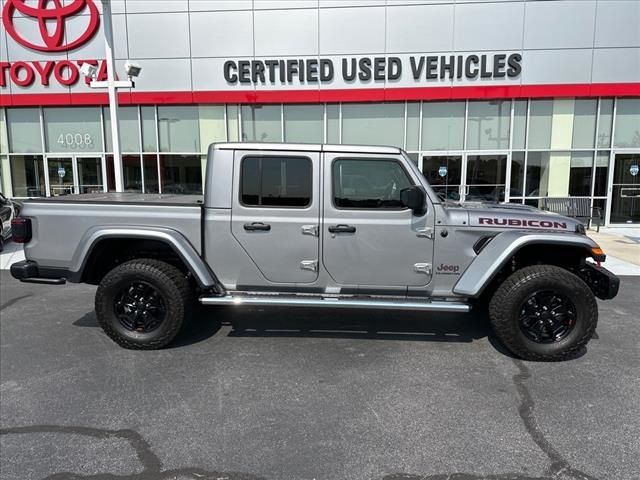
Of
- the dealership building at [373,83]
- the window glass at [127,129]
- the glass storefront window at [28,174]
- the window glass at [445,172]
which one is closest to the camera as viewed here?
the dealership building at [373,83]

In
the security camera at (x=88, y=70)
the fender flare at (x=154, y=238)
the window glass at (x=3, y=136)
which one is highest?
the security camera at (x=88, y=70)

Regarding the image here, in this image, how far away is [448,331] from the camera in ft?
16.6

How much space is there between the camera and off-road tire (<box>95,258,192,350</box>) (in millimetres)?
4406

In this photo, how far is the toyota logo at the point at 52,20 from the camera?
14148 mm

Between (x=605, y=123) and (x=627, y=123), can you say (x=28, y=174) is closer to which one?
(x=605, y=123)

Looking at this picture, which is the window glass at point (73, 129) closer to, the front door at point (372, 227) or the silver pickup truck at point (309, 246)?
the silver pickup truck at point (309, 246)

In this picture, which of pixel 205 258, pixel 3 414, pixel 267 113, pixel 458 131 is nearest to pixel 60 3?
pixel 267 113

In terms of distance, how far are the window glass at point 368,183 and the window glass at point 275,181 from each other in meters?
0.32

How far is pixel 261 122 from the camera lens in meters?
14.5

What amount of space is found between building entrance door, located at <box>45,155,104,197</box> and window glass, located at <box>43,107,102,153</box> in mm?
347

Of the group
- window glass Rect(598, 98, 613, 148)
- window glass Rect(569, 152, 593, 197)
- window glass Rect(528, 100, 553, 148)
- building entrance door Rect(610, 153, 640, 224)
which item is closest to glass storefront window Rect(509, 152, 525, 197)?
window glass Rect(528, 100, 553, 148)

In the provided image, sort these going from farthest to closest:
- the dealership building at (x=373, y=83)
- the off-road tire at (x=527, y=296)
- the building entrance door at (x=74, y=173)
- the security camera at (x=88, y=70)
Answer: the building entrance door at (x=74, y=173) → the dealership building at (x=373, y=83) → the security camera at (x=88, y=70) → the off-road tire at (x=527, y=296)

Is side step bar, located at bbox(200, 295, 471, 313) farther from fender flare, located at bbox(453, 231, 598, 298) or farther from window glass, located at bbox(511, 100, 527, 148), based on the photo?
window glass, located at bbox(511, 100, 527, 148)

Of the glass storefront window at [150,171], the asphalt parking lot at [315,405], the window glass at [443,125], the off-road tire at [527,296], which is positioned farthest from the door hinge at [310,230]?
the glass storefront window at [150,171]
